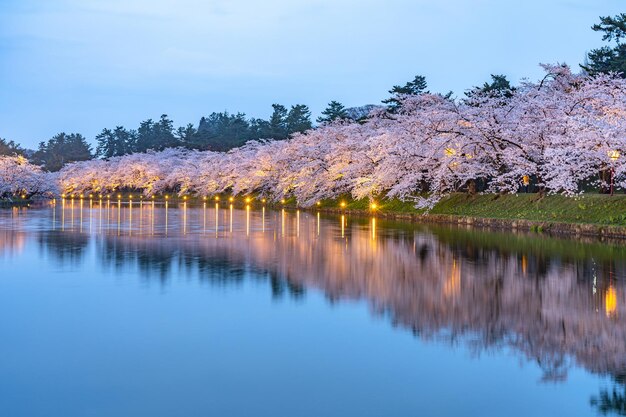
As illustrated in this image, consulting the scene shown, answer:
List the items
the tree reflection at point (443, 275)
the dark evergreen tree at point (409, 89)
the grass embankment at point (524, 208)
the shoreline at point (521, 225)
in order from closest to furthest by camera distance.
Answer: the tree reflection at point (443, 275)
the shoreline at point (521, 225)
the grass embankment at point (524, 208)
the dark evergreen tree at point (409, 89)

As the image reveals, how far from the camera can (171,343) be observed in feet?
29.1

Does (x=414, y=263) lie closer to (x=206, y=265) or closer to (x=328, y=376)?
(x=206, y=265)

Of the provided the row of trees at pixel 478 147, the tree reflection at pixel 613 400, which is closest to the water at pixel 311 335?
the tree reflection at pixel 613 400

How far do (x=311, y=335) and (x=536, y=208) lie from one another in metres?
23.4

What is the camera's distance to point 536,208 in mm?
30594

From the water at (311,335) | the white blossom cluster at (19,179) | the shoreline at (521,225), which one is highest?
the white blossom cluster at (19,179)

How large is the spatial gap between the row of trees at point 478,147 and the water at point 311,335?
1038cm

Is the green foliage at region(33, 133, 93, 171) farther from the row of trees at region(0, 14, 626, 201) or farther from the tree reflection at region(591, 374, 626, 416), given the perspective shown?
the tree reflection at region(591, 374, 626, 416)

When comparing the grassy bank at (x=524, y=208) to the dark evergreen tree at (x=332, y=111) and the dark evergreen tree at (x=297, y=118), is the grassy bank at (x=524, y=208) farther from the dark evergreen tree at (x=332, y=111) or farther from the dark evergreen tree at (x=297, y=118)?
the dark evergreen tree at (x=297, y=118)

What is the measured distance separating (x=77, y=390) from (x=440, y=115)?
31.3 meters

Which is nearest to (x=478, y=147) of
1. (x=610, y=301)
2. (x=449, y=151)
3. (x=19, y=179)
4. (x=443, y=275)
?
(x=449, y=151)

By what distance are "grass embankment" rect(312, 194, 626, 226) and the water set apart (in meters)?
8.89

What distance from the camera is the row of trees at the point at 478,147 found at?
27.8 metres

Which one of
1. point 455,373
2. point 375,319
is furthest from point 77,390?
point 375,319
